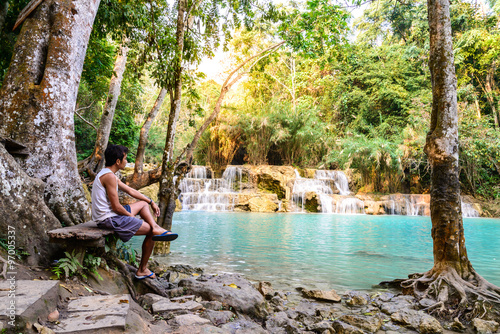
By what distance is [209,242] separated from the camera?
7449 millimetres

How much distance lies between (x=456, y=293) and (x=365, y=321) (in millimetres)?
1259

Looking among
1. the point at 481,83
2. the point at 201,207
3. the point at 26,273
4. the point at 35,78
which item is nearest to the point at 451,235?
the point at 26,273

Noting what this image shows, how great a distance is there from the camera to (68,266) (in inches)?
94.6

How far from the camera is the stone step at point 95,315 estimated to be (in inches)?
66.4

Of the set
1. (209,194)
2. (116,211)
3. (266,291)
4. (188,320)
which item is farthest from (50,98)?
(209,194)

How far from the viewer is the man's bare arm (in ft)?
9.53

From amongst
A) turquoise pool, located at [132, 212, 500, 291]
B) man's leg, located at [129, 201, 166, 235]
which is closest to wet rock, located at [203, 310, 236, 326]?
man's leg, located at [129, 201, 166, 235]

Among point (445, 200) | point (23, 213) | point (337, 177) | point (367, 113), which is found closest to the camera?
point (23, 213)

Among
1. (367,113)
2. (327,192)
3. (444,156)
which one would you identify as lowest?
(327,192)

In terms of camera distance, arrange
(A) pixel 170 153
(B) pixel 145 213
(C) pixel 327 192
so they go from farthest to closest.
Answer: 1. (C) pixel 327 192
2. (A) pixel 170 153
3. (B) pixel 145 213

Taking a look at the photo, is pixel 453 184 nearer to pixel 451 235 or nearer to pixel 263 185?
pixel 451 235

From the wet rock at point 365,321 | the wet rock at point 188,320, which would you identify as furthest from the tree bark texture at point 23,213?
the wet rock at point 365,321

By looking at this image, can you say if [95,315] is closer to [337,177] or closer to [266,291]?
[266,291]

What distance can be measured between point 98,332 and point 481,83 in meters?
26.1
